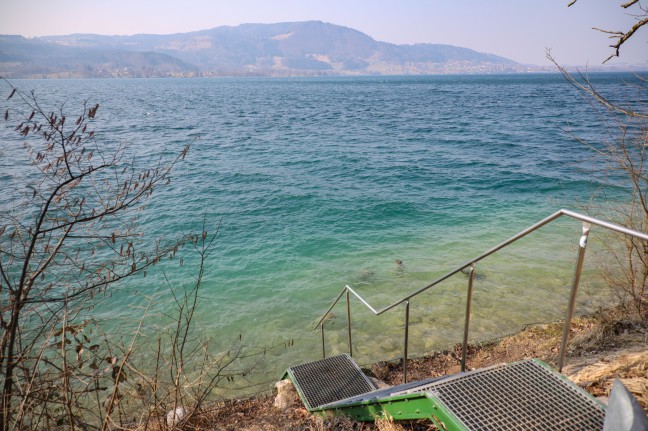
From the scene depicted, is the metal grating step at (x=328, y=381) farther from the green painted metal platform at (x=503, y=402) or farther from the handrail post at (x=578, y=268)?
the handrail post at (x=578, y=268)

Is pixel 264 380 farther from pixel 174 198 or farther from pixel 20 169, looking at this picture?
pixel 20 169

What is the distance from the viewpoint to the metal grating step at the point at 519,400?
265 cm

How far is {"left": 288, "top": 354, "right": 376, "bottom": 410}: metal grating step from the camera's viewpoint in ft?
17.7

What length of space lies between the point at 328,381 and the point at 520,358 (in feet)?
10.0

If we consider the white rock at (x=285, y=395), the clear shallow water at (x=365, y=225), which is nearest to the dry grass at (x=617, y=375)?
the white rock at (x=285, y=395)

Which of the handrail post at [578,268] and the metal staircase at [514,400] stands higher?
the handrail post at [578,268]

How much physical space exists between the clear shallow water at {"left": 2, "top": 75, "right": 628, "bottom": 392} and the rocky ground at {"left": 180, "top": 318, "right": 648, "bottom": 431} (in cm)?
72

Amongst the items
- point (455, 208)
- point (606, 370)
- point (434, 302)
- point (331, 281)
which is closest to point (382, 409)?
point (606, 370)

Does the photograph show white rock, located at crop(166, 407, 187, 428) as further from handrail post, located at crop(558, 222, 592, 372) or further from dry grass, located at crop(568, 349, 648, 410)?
dry grass, located at crop(568, 349, 648, 410)

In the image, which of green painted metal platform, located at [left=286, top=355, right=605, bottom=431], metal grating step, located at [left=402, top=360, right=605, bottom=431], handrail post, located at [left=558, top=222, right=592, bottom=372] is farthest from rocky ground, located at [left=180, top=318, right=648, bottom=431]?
handrail post, located at [left=558, top=222, right=592, bottom=372]

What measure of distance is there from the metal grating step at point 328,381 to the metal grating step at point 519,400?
2498mm

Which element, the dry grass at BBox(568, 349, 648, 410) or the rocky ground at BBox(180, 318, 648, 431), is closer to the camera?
the dry grass at BBox(568, 349, 648, 410)

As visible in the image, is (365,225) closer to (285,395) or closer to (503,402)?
(285,395)

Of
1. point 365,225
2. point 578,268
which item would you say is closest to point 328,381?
point 578,268
